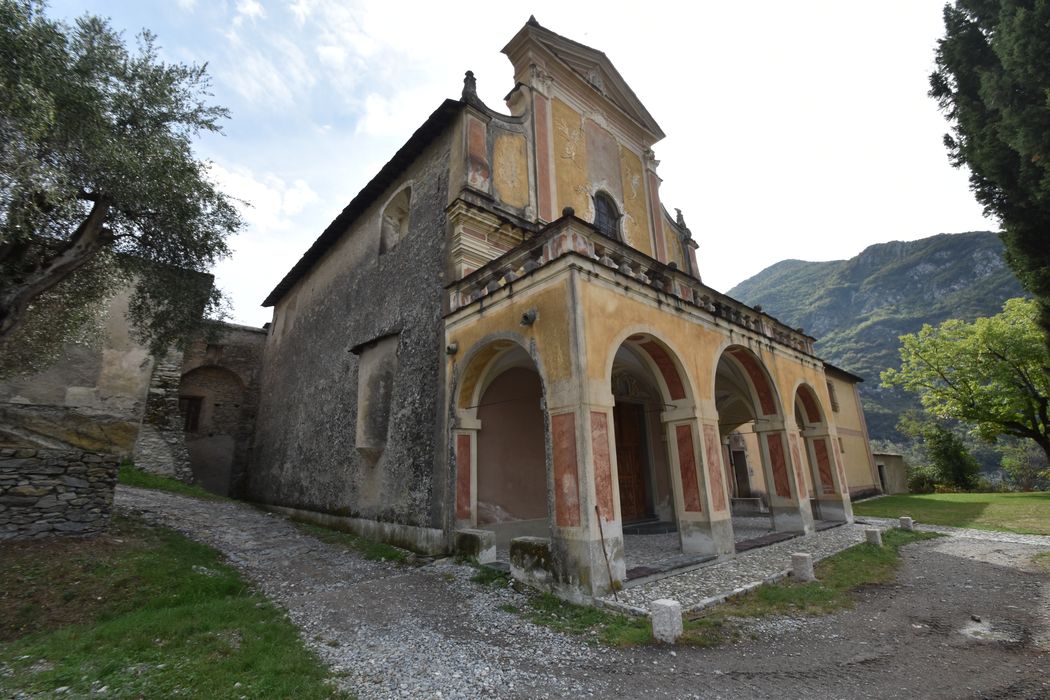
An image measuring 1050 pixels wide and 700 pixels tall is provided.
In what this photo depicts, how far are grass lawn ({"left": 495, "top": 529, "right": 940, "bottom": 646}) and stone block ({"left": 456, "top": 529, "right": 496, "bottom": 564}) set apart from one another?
0.77 meters

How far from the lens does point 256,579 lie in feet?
25.1

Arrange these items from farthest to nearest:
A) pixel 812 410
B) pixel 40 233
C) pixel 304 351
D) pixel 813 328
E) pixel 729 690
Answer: pixel 813 328
pixel 304 351
pixel 812 410
pixel 40 233
pixel 729 690

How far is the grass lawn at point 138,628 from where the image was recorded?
394 cm

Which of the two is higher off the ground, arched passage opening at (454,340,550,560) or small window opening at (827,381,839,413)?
small window opening at (827,381,839,413)

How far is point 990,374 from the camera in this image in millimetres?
21859

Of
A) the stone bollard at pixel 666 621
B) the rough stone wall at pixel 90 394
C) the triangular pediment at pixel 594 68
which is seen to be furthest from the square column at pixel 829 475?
the rough stone wall at pixel 90 394

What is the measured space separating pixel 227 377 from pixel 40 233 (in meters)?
14.0

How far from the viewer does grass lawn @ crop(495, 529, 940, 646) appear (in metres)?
4.84

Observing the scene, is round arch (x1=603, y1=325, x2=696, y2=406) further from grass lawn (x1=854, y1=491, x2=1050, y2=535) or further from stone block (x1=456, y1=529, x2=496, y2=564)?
grass lawn (x1=854, y1=491, x2=1050, y2=535)

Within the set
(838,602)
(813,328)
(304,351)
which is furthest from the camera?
(813,328)

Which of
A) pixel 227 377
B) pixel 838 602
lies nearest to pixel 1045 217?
pixel 838 602

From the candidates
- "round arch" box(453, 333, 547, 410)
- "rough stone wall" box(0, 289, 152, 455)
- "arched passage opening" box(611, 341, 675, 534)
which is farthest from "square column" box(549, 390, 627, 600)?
"rough stone wall" box(0, 289, 152, 455)

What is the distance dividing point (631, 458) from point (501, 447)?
452 cm

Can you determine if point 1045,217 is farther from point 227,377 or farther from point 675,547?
point 227,377
